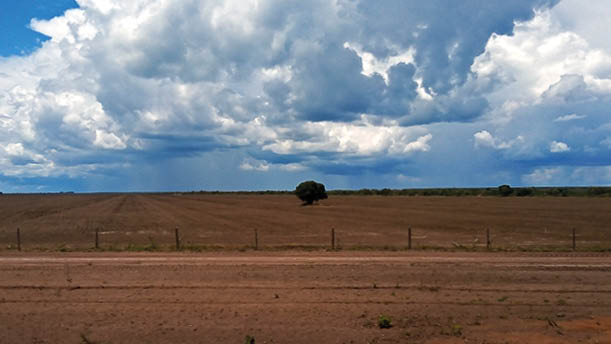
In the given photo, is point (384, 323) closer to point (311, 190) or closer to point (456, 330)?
point (456, 330)

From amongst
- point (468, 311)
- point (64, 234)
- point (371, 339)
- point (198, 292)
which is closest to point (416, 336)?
point (371, 339)

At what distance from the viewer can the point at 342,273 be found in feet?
66.8

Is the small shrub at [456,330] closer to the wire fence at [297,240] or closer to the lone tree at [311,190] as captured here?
the wire fence at [297,240]

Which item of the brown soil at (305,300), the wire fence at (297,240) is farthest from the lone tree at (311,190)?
the brown soil at (305,300)

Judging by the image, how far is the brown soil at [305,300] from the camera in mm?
13008

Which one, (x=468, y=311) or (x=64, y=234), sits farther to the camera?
(x=64, y=234)

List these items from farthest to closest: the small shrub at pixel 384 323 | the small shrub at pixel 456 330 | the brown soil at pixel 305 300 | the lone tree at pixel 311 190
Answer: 1. the lone tree at pixel 311 190
2. the small shrub at pixel 384 323
3. the brown soil at pixel 305 300
4. the small shrub at pixel 456 330

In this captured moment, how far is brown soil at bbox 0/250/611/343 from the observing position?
1301 centimetres

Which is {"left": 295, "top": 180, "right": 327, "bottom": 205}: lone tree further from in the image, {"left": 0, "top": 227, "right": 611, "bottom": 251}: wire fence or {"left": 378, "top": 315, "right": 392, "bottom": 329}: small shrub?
{"left": 378, "top": 315, "right": 392, "bottom": 329}: small shrub

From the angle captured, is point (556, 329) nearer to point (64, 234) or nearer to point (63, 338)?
point (63, 338)

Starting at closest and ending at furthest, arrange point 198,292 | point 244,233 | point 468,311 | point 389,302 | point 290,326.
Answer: point 290,326 < point 468,311 < point 389,302 < point 198,292 < point 244,233

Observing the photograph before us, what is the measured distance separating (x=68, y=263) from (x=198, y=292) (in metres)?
9.04

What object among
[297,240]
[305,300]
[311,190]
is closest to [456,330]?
[305,300]

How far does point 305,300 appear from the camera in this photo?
16.2m
